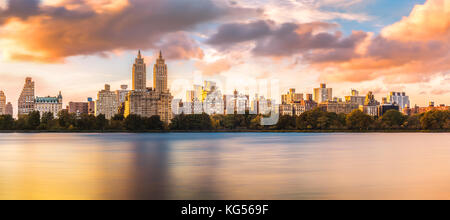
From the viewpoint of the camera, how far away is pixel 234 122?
131m

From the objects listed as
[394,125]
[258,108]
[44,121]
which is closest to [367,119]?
[394,125]

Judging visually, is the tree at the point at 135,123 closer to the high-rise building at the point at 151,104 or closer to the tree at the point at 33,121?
the tree at the point at 33,121

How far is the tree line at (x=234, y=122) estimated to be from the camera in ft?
387

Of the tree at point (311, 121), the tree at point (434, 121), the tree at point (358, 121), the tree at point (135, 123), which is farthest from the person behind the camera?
the tree at point (135, 123)

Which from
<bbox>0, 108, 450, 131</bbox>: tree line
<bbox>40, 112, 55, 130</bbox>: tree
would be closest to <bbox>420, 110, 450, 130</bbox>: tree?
<bbox>0, 108, 450, 131</bbox>: tree line

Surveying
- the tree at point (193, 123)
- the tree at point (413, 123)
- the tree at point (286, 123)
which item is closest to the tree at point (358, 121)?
the tree at point (413, 123)

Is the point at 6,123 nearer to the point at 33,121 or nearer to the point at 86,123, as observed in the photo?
the point at 33,121

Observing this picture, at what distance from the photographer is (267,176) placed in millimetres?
22078

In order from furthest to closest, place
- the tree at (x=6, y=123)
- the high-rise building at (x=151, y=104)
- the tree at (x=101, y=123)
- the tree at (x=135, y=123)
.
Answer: the high-rise building at (x=151, y=104)
the tree at (x=6, y=123)
the tree at (x=101, y=123)
the tree at (x=135, y=123)

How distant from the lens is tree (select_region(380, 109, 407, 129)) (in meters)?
119

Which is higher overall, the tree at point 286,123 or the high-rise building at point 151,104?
the high-rise building at point 151,104

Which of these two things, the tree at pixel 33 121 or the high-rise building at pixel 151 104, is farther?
the high-rise building at pixel 151 104

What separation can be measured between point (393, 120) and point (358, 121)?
10.6 m

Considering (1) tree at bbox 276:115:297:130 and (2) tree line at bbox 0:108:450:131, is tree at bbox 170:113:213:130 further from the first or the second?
(1) tree at bbox 276:115:297:130
